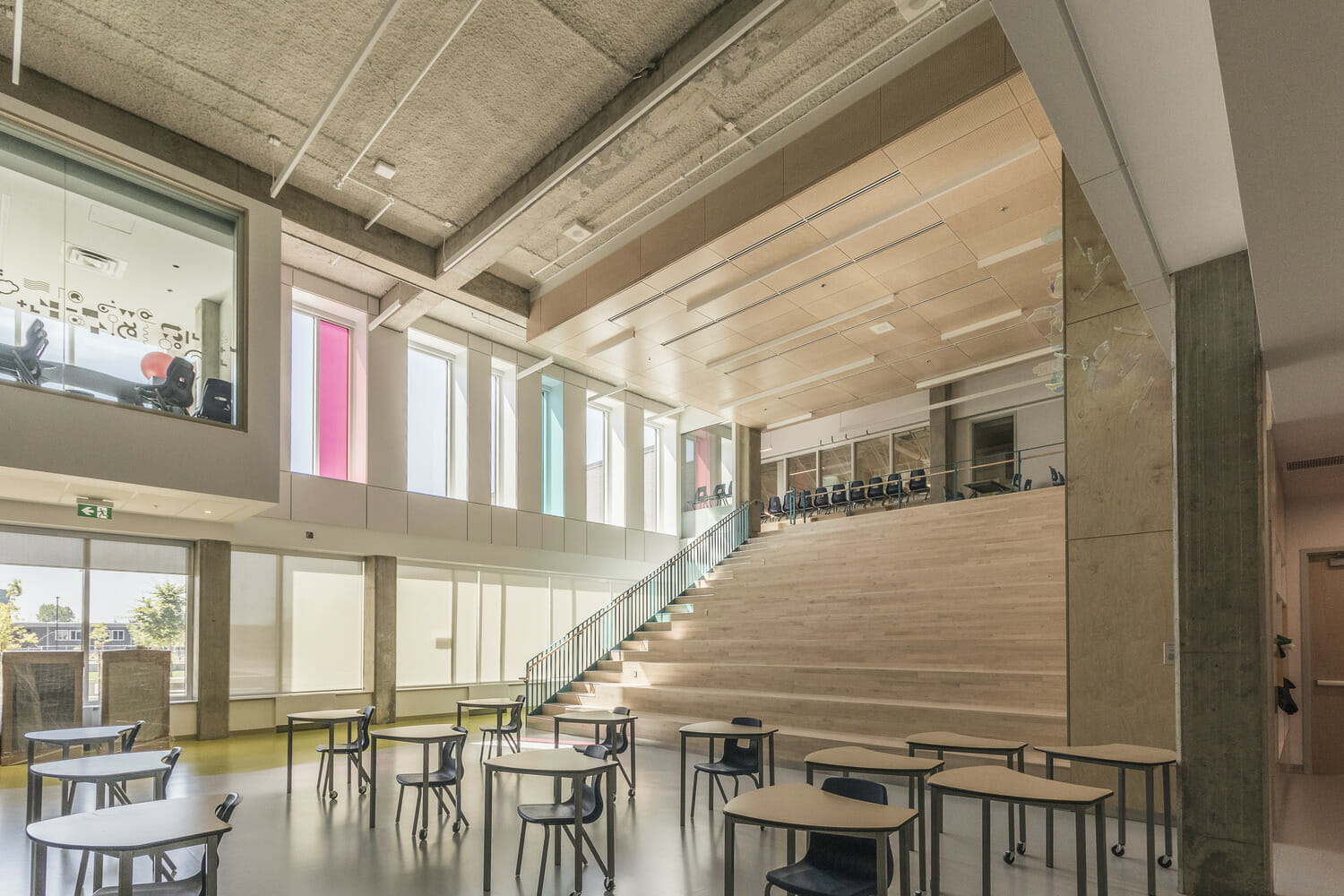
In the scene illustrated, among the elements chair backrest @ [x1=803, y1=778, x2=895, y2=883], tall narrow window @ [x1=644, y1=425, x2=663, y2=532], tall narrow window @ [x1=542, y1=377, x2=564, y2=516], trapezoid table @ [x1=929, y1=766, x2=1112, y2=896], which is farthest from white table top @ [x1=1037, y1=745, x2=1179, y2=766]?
tall narrow window @ [x1=644, y1=425, x2=663, y2=532]

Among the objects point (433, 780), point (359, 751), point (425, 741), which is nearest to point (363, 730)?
point (359, 751)

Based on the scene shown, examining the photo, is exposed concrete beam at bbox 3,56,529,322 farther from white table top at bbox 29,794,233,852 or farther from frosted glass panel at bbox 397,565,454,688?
white table top at bbox 29,794,233,852

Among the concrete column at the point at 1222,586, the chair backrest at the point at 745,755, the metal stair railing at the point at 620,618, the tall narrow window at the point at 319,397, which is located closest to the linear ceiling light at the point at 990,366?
the metal stair railing at the point at 620,618

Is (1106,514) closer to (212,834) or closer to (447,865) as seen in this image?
(447,865)

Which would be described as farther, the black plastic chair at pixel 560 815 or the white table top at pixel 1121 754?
the white table top at pixel 1121 754

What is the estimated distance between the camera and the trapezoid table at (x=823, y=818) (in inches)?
129

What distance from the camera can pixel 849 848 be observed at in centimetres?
369

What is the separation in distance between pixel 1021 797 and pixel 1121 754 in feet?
6.02

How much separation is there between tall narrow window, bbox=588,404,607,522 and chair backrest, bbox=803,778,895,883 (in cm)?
1416

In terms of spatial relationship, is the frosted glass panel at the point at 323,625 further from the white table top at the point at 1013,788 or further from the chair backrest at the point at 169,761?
the white table top at the point at 1013,788

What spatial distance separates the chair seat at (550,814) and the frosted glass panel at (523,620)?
11.2 meters

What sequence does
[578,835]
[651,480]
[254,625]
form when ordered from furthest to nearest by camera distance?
[651,480] → [254,625] → [578,835]

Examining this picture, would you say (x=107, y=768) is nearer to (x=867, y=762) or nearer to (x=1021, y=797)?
(x=867, y=762)

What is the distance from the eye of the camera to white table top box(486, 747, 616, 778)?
449cm
